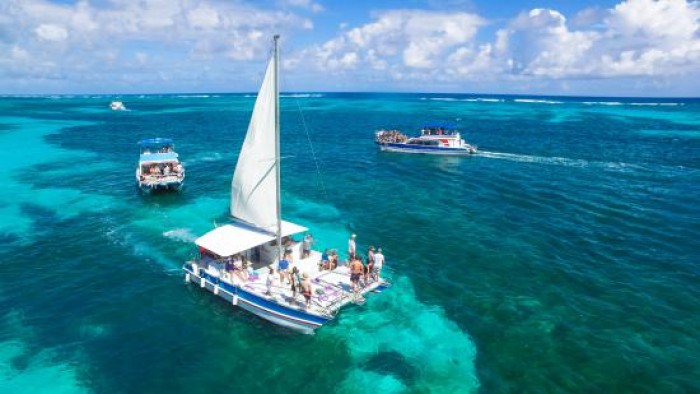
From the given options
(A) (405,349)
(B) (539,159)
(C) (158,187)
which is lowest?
(A) (405,349)

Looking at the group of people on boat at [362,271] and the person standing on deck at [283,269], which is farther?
the person standing on deck at [283,269]

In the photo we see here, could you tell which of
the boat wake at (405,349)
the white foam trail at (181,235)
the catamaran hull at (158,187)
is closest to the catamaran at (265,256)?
the boat wake at (405,349)

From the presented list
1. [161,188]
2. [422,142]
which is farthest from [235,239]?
[422,142]

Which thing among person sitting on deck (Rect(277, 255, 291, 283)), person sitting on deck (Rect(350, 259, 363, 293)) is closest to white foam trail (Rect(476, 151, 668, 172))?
person sitting on deck (Rect(350, 259, 363, 293))

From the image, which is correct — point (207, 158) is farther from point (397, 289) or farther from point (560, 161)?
point (560, 161)

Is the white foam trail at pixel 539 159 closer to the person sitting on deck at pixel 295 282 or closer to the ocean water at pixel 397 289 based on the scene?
the ocean water at pixel 397 289
